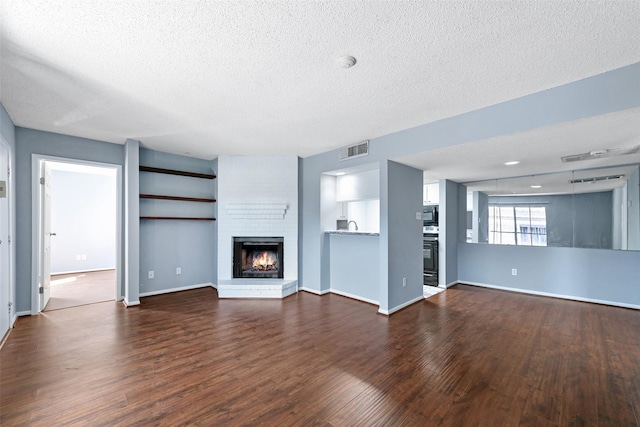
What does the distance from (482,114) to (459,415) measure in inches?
104

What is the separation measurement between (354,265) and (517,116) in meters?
2.95

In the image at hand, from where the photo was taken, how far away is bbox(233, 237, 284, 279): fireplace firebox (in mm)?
4977

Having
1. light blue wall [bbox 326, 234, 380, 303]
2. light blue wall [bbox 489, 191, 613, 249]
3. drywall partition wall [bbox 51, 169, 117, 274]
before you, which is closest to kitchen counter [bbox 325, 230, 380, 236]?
light blue wall [bbox 326, 234, 380, 303]

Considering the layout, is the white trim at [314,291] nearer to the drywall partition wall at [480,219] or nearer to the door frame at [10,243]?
the drywall partition wall at [480,219]

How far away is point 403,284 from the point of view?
13.4 feet

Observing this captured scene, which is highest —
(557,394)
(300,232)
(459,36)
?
(459,36)

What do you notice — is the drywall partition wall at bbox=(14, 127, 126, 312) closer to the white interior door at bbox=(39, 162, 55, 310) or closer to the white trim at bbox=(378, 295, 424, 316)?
the white interior door at bbox=(39, 162, 55, 310)

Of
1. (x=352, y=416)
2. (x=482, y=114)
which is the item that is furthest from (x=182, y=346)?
(x=482, y=114)

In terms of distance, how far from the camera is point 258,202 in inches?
196

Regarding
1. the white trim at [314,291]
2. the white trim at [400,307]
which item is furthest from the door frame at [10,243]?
the white trim at [400,307]

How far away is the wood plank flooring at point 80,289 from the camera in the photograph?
4176 mm

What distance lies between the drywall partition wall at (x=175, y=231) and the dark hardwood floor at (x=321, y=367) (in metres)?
0.98

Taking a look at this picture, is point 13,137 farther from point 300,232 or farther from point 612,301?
point 612,301

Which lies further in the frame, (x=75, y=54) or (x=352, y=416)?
(x=75, y=54)
